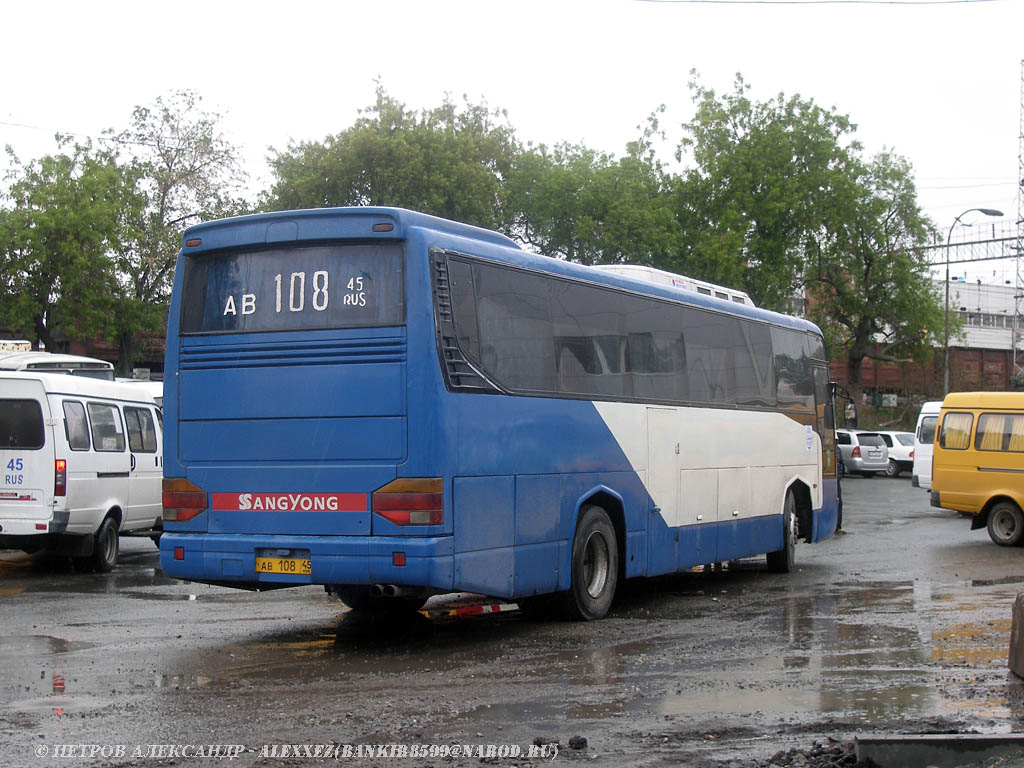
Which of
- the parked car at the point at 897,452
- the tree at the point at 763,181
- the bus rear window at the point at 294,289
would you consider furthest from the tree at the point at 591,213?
the bus rear window at the point at 294,289

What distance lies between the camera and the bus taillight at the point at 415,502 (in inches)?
360

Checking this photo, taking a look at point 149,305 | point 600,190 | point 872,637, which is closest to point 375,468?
point 872,637

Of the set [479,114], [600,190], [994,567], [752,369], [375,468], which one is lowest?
[994,567]

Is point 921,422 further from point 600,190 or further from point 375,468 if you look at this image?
point 375,468

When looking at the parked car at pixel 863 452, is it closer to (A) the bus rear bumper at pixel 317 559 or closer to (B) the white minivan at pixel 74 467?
(B) the white minivan at pixel 74 467

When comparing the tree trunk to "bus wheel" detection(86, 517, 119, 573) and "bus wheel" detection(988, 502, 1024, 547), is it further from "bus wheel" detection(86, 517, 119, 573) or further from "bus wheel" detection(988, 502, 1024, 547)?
"bus wheel" detection(988, 502, 1024, 547)

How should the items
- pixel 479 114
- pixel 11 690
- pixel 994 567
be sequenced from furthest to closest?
pixel 479 114, pixel 994 567, pixel 11 690

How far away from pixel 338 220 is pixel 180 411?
2062mm

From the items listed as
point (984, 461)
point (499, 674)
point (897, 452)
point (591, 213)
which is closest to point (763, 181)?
point (591, 213)

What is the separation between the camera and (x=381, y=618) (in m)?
11.7

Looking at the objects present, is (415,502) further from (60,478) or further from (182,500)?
(60,478)

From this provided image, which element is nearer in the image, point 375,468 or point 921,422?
point 375,468

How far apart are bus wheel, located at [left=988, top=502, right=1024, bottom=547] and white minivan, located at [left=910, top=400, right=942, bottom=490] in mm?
8294

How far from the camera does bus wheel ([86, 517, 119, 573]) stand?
16172 mm
